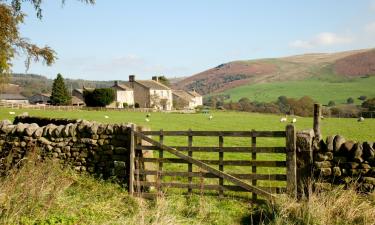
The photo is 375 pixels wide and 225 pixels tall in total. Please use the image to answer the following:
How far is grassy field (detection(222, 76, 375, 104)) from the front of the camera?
112875mm

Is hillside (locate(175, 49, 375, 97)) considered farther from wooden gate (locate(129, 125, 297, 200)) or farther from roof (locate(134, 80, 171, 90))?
wooden gate (locate(129, 125, 297, 200))

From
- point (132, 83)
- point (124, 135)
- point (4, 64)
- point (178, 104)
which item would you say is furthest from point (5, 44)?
point (178, 104)

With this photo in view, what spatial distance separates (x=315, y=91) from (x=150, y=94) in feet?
183

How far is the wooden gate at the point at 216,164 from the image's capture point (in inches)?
349

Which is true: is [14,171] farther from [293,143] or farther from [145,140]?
[293,143]

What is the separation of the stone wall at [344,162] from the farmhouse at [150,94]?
275ft

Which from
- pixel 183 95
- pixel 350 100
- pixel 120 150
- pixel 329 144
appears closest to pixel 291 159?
pixel 329 144

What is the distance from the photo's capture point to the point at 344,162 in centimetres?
853

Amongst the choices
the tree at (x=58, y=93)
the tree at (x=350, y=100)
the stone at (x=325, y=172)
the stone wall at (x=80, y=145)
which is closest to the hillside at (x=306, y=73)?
the tree at (x=350, y=100)

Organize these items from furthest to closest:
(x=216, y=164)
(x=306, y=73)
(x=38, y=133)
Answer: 1. (x=306, y=73)
2. (x=38, y=133)
3. (x=216, y=164)

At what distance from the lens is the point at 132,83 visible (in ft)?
323

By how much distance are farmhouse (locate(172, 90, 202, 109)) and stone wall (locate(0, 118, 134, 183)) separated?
3481 inches

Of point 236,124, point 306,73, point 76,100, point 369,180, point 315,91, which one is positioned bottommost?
point 236,124

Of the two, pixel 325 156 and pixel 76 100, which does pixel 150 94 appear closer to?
pixel 76 100
